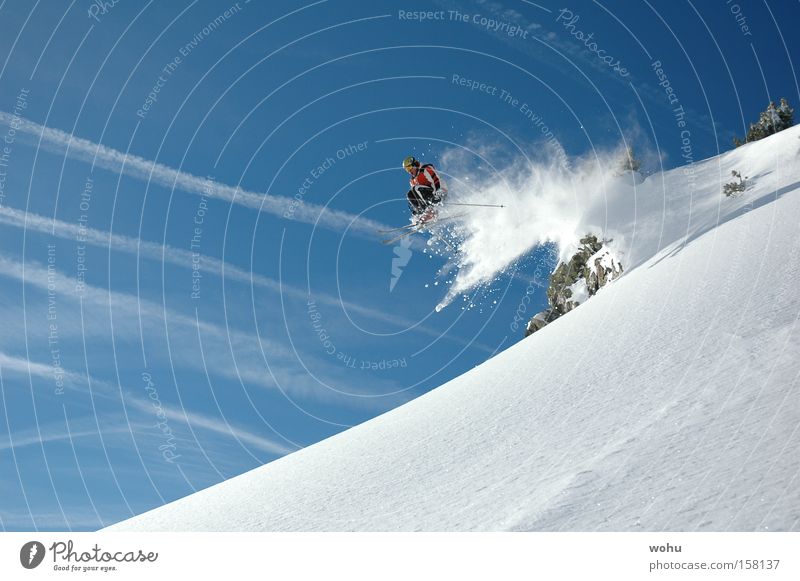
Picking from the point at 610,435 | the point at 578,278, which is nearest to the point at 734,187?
the point at 578,278

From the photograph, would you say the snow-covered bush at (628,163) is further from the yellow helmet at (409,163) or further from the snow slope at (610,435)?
the yellow helmet at (409,163)

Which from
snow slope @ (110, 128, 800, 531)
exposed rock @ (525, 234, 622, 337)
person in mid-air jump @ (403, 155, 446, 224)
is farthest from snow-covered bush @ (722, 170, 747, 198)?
person in mid-air jump @ (403, 155, 446, 224)

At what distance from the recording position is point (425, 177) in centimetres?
2298

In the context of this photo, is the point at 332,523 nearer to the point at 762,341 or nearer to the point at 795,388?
the point at 795,388

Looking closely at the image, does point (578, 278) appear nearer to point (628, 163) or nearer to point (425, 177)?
point (628, 163)

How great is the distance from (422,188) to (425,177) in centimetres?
48

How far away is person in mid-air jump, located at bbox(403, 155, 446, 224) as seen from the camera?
894 inches

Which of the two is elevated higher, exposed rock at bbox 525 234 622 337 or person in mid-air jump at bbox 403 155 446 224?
person in mid-air jump at bbox 403 155 446 224

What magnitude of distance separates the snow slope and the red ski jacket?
26.0 feet

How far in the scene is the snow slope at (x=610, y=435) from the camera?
8.83 metres

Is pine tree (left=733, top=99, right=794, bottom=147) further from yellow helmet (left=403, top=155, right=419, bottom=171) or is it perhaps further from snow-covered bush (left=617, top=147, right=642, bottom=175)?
yellow helmet (left=403, top=155, right=419, bottom=171)

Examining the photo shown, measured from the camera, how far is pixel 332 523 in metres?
12.5

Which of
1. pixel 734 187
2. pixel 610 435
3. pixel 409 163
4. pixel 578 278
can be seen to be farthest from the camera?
pixel 578 278
